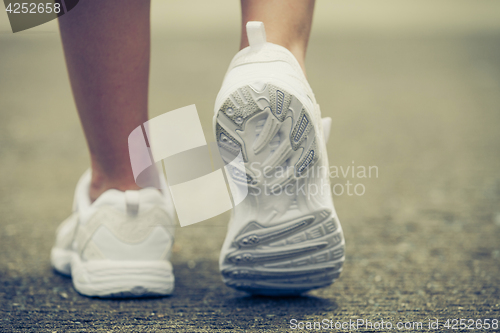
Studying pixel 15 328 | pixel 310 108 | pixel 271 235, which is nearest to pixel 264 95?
pixel 310 108

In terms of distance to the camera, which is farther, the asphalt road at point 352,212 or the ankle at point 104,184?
the ankle at point 104,184

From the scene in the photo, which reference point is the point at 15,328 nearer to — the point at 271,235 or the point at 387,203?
the point at 271,235

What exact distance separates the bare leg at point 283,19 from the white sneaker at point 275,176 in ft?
0.10

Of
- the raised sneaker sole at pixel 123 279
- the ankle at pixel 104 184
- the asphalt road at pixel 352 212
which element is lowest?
the asphalt road at pixel 352 212

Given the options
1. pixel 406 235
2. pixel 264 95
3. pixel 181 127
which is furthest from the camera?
pixel 406 235

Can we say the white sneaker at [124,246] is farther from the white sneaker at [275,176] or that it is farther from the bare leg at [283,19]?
the bare leg at [283,19]

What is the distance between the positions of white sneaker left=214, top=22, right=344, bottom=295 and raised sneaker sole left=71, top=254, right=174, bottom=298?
109 mm

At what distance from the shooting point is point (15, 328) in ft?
2.06

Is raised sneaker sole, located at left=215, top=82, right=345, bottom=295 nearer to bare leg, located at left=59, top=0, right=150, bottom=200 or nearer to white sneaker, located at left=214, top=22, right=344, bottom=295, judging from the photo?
white sneaker, located at left=214, top=22, right=344, bottom=295

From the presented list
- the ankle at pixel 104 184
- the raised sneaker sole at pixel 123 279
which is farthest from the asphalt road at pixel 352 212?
the ankle at pixel 104 184

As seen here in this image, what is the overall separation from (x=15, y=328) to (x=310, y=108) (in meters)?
0.44

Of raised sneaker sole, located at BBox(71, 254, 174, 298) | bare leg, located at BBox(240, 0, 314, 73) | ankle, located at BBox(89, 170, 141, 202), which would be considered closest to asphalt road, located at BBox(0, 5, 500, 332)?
raised sneaker sole, located at BBox(71, 254, 174, 298)

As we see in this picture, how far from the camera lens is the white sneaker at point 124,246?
0.75m

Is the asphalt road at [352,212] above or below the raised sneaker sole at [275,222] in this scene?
below
